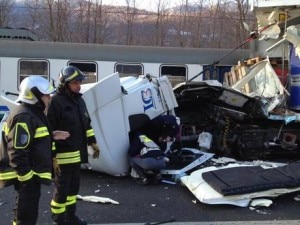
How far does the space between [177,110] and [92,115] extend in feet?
8.43

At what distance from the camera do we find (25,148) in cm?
417

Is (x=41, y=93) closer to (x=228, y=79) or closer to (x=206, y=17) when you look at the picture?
(x=228, y=79)

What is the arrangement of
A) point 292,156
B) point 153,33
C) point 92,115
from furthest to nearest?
point 153,33
point 292,156
point 92,115

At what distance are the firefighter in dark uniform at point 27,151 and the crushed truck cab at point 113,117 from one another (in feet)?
10.4

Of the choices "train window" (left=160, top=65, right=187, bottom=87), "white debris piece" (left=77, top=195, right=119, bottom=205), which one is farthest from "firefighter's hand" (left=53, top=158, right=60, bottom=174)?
"train window" (left=160, top=65, right=187, bottom=87)

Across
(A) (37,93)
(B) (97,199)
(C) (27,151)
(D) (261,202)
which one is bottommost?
(B) (97,199)

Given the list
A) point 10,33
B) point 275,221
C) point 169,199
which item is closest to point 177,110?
point 169,199

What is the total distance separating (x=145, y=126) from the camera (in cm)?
816

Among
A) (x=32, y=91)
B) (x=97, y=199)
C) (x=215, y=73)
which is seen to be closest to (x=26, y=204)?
(x=32, y=91)

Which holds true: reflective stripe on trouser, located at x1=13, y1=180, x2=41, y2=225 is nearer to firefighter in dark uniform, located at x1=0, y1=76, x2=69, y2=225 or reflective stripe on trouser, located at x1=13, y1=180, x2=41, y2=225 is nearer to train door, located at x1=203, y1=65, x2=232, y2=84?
firefighter in dark uniform, located at x1=0, y1=76, x2=69, y2=225

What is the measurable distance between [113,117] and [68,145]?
8.58ft

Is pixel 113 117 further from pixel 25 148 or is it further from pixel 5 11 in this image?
pixel 5 11

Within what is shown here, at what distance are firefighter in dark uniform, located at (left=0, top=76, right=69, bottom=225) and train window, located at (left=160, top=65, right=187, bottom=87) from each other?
779 centimetres

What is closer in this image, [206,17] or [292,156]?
[292,156]
